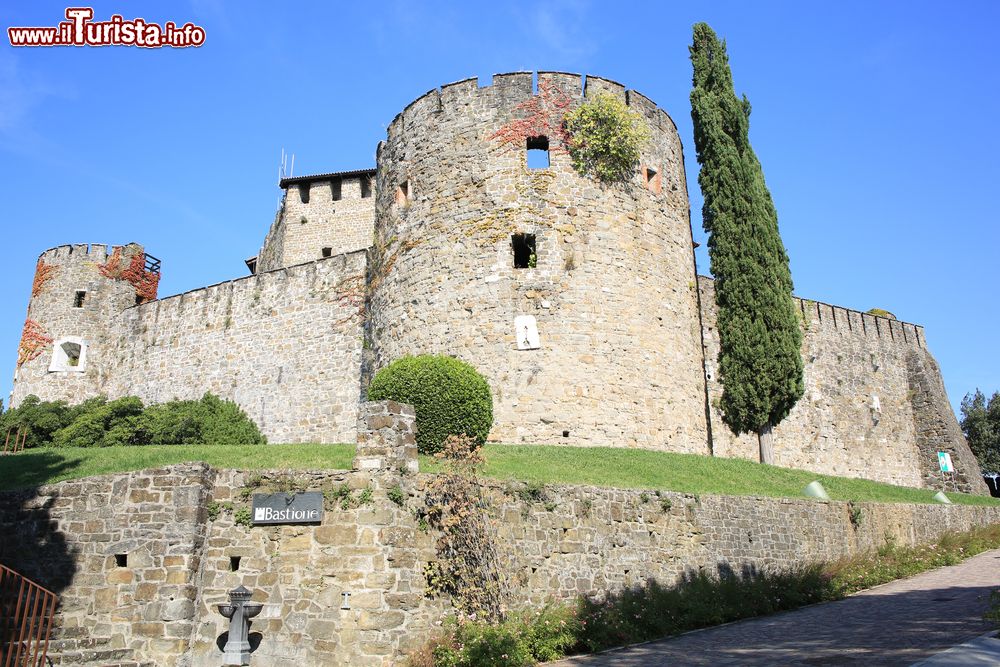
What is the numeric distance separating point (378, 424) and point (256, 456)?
2.87m

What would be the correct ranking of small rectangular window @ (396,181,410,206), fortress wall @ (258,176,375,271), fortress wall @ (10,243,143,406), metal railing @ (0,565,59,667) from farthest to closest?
fortress wall @ (258,176,375,271)
fortress wall @ (10,243,143,406)
small rectangular window @ (396,181,410,206)
metal railing @ (0,565,59,667)

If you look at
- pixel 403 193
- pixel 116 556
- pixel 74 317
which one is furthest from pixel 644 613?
pixel 74 317

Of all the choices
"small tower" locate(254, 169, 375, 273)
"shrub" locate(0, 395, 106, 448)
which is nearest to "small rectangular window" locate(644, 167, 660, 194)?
"small tower" locate(254, 169, 375, 273)

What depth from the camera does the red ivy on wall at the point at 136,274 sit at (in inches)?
1228

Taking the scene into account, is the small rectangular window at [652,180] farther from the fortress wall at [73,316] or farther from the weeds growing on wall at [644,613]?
the fortress wall at [73,316]

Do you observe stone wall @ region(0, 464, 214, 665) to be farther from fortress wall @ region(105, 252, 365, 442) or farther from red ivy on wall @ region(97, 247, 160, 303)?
red ivy on wall @ region(97, 247, 160, 303)

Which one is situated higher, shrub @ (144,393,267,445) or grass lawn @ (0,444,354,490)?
shrub @ (144,393,267,445)

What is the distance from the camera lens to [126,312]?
2994cm

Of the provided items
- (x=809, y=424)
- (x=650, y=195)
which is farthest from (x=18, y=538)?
(x=809, y=424)

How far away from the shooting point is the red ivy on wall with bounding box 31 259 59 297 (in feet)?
102

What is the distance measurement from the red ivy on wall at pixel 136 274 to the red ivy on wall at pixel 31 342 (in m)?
3.26

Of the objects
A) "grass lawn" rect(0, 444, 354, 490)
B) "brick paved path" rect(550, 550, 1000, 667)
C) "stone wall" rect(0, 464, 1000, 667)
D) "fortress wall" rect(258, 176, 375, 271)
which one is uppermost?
"fortress wall" rect(258, 176, 375, 271)

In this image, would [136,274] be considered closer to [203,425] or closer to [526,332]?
[203,425]

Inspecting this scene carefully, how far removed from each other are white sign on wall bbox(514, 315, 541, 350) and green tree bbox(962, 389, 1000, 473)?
38646 millimetres
